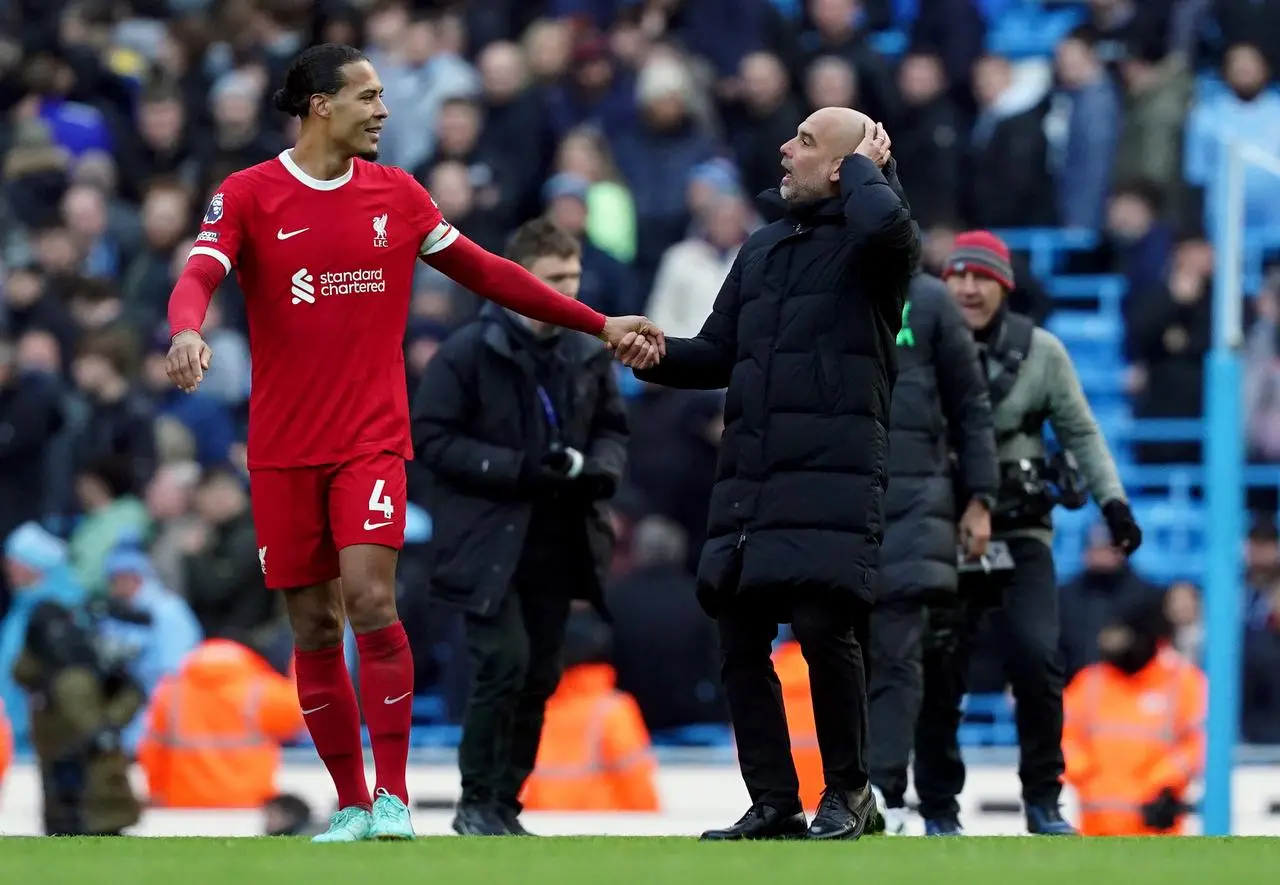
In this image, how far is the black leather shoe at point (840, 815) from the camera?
912 centimetres

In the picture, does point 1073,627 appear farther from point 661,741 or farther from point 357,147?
point 357,147

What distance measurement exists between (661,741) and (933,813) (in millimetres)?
5641

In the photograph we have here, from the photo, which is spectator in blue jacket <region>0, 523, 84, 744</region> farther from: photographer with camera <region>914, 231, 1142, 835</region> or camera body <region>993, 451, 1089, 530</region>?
camera body <region>993, 451, 1089, 530</region>

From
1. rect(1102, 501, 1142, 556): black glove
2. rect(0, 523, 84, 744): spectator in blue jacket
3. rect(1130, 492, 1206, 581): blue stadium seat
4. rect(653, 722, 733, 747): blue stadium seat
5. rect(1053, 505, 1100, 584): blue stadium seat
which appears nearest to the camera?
rect(1102, 501, 1142, 556): black glove

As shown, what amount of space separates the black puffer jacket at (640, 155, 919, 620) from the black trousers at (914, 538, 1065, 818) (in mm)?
2431

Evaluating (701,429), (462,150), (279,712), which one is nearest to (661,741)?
(701,429)

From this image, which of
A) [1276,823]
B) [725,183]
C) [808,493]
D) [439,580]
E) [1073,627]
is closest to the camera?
[808,493]

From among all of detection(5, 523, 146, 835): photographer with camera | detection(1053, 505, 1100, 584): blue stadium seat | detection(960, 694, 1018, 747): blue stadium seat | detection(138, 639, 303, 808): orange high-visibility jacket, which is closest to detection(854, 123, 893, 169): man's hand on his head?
detection(5, 523, 146, 835): photographer with camera

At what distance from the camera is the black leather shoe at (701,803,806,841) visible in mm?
9203

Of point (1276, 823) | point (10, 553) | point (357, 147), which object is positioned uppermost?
point (357, 147)

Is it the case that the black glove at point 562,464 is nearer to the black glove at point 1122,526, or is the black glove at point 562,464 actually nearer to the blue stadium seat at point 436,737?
the black glove at point 1122,526

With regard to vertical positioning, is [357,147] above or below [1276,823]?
above

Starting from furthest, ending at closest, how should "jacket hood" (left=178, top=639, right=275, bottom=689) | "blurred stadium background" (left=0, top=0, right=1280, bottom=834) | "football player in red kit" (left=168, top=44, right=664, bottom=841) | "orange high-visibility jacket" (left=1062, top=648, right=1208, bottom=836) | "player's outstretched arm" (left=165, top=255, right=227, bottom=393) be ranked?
1. "blurred stadium background" (left=0, top=0, right=1280, bottom=834)
2. "jacket hood" (left=178, top=639, right=275, bottom=689)
3. "orange high-visibility jacket" (left=1062, top=648, right=1208, bottom=836)
4. "football player in red kit" (left=168, top=44, right=664, bottom=841)
5. "player's outstretched arm" (left=165, top=255, right=227, bottom=393)

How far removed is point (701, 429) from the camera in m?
17.7
